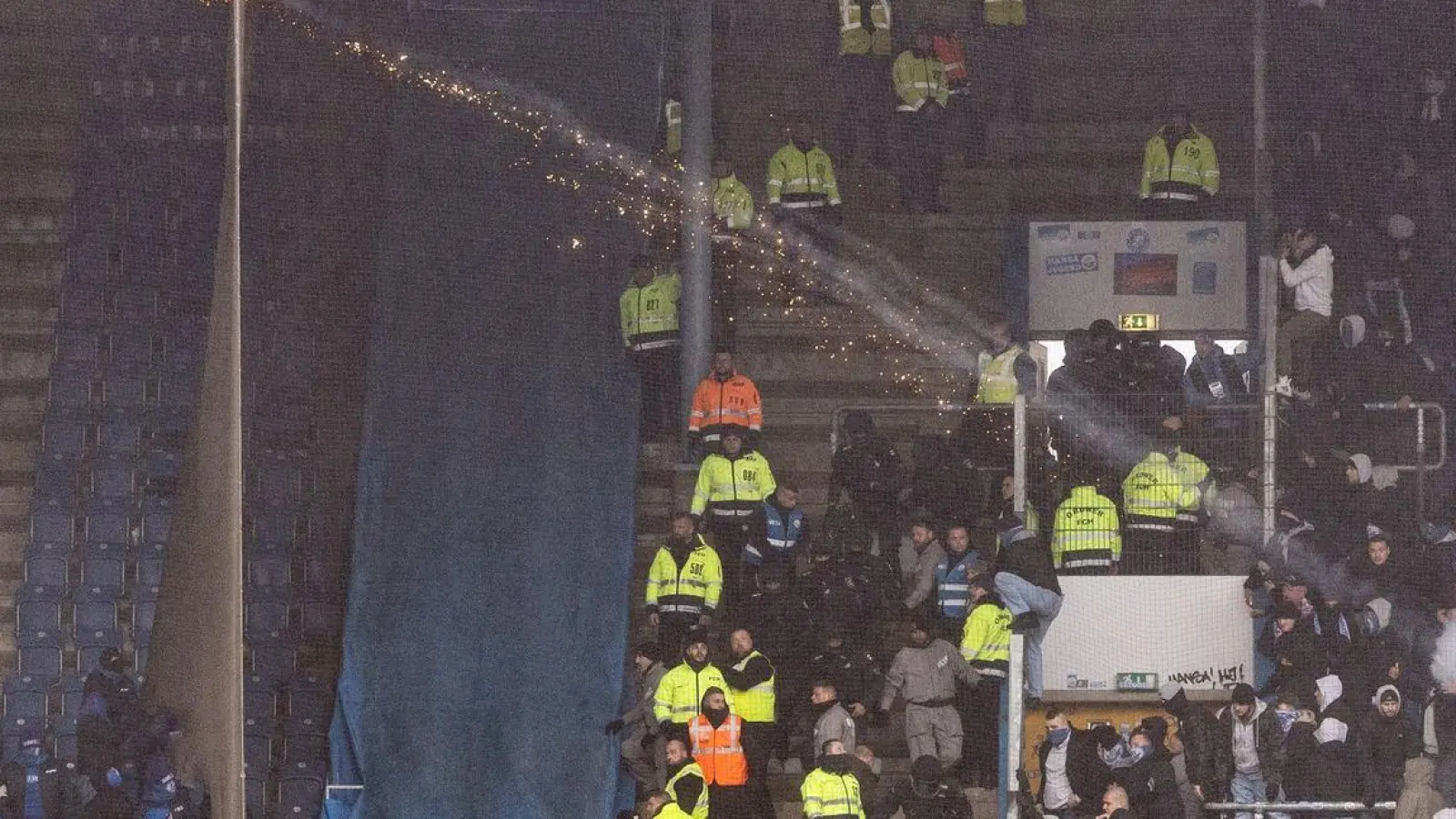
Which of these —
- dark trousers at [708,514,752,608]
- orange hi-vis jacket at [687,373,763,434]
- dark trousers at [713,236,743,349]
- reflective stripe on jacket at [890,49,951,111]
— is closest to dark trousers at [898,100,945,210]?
reflective stripe on jacket at [890,49,951,111]

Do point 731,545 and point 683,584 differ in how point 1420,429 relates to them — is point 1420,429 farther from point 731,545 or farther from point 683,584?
point 683,584

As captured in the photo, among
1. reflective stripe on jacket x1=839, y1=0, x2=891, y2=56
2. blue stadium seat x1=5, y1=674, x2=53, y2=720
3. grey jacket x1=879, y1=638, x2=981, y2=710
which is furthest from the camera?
reflective stripe on jacket x1=839, y1=0, x2=891, y2=56

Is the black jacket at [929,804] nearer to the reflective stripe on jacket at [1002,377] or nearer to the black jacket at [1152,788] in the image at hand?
the black jacket at [1152,788]

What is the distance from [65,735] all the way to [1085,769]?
6.52 meters

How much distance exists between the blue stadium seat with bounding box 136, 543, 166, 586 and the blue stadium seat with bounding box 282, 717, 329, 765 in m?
1.84

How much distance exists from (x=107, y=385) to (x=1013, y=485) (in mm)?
6779

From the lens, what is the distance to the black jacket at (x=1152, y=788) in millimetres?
11531

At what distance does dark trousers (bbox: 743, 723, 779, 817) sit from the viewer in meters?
12.3

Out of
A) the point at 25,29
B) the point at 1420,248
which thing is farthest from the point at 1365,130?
Answer: the point at 25,29

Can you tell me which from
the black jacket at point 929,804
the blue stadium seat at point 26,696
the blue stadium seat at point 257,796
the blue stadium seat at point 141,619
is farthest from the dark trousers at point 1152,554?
the blue stadium seat at point 26,696

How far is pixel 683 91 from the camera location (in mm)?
14258

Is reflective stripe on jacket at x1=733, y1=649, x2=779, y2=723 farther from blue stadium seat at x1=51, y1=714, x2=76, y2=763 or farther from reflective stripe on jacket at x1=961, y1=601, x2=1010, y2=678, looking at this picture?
blue stadium seat at x1=51, y1=714, x2=76, y2=763

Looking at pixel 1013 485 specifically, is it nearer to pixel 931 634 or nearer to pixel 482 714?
pixel 931 634

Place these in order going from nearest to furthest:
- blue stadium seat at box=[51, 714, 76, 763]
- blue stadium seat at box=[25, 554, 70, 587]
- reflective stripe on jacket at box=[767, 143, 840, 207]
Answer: blue stadium seat at box=[51, 714, 76, 763]
reflective stripe on jacket at box=[767, 143, 840, 207]
blue stadium seat at box=[25, 554, 70, 587]
